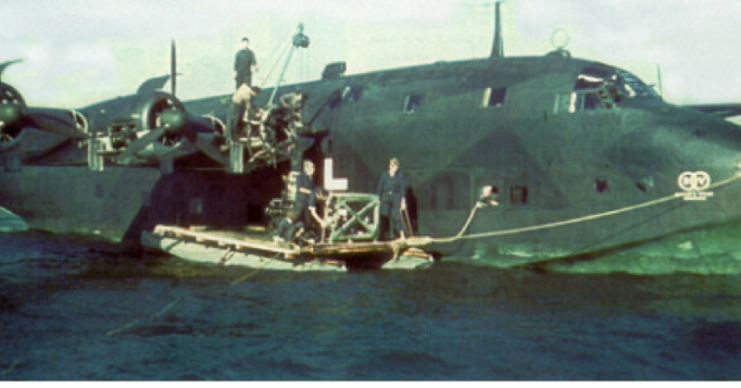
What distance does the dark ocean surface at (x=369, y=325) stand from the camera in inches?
362

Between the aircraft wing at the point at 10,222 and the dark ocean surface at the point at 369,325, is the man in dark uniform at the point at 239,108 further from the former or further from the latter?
the aircraft wing at the point at 10,222

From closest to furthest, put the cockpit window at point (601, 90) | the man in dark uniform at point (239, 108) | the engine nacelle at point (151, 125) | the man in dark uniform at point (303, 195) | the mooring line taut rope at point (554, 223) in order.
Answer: the mooring line taut rope at point (554, 223), the cockpit window at point (601, 90), the man in dark uniform at point (303, 195), the engine nacelle at point (151, 125), the man in dark uniform at point (239, 108)

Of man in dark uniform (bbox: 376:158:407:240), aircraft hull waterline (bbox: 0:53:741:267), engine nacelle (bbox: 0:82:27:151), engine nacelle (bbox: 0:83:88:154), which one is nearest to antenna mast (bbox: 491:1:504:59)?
aircraft hull waterline (bbox: 0:53:741:267)

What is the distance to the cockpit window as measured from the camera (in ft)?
53.2

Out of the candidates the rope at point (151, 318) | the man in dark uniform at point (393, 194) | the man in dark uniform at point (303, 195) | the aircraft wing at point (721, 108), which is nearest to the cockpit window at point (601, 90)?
the man in dark uniform at point (393, 194)

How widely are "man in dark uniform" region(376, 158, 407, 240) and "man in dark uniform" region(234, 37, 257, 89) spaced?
17.2 ft

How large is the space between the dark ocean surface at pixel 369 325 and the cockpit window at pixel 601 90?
A: 4.16 m

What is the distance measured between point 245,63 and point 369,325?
10.8 metres

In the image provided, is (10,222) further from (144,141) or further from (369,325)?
(369,325)

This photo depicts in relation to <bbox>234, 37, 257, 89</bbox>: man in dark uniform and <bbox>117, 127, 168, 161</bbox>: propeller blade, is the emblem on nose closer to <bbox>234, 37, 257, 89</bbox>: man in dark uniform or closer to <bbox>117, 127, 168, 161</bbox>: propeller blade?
<bbox>234, 37, 257, 89</bbox>: man in dark uniform

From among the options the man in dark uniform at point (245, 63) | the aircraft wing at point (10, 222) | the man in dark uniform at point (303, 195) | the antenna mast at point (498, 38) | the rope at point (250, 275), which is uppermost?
the antenna mast at point (498, 38)

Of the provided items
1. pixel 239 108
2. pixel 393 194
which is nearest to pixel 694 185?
pixel 393 194

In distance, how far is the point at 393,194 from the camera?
17.9 metres

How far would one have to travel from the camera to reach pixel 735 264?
1498cm
